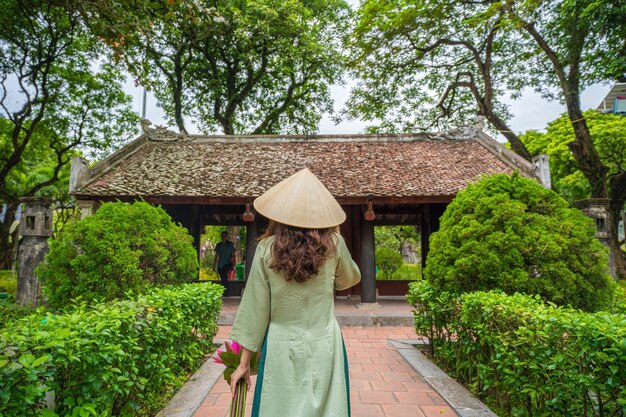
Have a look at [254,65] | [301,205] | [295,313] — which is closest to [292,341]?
[295,313]

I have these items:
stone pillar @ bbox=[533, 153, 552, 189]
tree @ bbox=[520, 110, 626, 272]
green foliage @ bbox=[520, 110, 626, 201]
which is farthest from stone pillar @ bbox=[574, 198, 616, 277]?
green foliage @ bbox=[520, 110, 626, 201]

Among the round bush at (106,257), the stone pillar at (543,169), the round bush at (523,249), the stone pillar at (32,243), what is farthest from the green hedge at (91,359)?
the stone pillar at (543,169)

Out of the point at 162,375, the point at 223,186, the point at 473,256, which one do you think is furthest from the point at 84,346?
the point at 223,186

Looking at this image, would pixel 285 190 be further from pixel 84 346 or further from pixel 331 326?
pixel 84 346

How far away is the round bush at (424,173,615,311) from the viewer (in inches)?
140

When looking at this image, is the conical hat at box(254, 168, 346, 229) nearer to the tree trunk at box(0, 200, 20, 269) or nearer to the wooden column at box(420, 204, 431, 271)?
the wooden column at box(420, 204, 431, 271)

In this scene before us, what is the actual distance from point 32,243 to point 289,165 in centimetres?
609

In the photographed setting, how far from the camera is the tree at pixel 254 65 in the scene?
47.5 feet

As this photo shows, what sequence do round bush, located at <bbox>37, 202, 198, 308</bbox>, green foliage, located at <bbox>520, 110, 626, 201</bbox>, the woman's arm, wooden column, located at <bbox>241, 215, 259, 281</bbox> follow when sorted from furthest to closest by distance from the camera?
1. green foliage, located at <bbox>520, 110, 626, 201</bbox>
2. wooden column, located at <bbox>241, 215, 259, 281</bbox>
3. round bush, located at <bbox>37, 202, 198, 308</bbox>
4. the woman's arm

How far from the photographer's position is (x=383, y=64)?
14758mm

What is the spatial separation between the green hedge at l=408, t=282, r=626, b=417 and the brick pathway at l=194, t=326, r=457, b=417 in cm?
45

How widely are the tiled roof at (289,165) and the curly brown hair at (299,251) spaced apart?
6634 mm

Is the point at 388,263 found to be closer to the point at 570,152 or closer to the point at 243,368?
the point at 570,152

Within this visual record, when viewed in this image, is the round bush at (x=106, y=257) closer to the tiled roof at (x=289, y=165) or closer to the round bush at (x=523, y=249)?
the round bush at (x=523, y=249)
